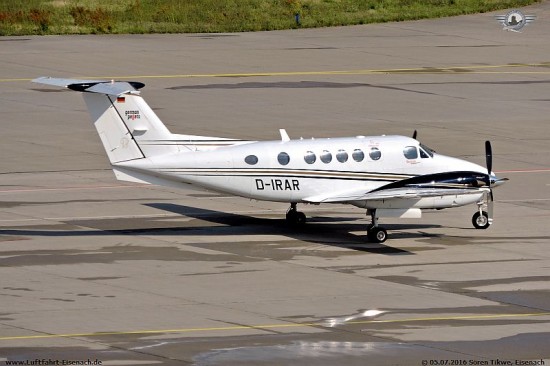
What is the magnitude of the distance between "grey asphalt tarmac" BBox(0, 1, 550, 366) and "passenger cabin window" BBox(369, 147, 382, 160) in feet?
7.96

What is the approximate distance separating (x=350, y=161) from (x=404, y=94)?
3010 centimetres

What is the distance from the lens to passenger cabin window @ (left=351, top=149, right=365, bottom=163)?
35.7 meters

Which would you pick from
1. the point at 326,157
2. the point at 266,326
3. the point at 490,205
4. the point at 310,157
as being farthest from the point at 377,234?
the point at 266,326

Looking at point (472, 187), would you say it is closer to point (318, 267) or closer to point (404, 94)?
point (318, 267)

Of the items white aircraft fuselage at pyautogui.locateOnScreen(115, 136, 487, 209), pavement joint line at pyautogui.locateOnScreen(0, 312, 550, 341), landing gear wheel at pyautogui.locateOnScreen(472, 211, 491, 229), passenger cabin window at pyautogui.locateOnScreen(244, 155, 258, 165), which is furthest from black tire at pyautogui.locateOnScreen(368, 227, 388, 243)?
pavement joint line at pyautogui.locateOnScreen(0, 312, 550, 341)

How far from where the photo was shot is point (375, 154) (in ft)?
117

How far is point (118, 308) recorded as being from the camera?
27688 millimetres

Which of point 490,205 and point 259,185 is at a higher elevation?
point 259,185

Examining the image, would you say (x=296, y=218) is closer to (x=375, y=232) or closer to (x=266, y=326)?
(x=375, y=232)

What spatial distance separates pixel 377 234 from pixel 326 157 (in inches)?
104

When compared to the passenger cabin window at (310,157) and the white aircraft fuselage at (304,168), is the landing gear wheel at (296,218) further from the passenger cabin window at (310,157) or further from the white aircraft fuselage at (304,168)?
the passenger cabin window at (310,157)

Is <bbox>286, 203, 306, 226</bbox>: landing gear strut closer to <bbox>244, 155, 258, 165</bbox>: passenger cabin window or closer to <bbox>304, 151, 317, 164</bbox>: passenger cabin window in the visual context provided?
<bbox>304, 151, 317, 164</bbox>: passenger cabin window

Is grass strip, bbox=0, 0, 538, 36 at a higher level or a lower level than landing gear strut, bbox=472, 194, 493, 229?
higher

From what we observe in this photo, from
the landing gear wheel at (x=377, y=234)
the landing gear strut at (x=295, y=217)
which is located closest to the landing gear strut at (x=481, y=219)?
the landing gear wheel at (x=377, y=234)
